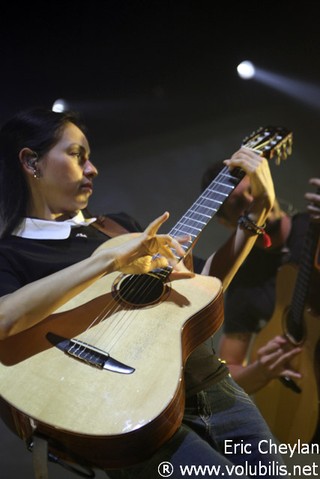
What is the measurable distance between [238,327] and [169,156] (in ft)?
2.37

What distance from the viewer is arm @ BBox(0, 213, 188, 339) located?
45.5 inches

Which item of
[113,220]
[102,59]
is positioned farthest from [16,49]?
[113,220]

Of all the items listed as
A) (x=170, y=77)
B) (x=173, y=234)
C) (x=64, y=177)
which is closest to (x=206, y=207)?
(x=173, y=234)

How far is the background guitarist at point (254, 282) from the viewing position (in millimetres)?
1808

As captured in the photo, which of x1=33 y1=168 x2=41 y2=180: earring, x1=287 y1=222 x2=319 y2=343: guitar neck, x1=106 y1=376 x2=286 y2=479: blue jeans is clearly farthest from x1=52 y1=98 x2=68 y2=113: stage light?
x1=106 y1=376 x2=286 y2=479: blue jeans

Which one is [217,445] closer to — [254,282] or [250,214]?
[250,214]

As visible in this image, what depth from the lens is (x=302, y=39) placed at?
2.07 m

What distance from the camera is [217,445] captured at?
118 centimetres

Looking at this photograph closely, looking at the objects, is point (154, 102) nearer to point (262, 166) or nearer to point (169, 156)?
point (169, 156)

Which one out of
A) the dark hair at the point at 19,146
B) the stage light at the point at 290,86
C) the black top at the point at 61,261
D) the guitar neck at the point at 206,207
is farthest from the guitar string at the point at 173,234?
the stage light at the point at 290,86

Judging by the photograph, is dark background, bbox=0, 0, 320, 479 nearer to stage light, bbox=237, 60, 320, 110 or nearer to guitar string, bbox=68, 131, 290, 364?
stage light, bbox=237, 60, 320, 110

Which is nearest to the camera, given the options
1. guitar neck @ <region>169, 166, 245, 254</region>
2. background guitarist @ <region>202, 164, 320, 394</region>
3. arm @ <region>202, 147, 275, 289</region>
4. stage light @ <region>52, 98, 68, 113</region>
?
guitar neck @ <region>169, 166, 245, 254</region>

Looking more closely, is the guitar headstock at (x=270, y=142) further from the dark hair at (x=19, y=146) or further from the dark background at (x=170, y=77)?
the dark hair at (x=19, y=146)

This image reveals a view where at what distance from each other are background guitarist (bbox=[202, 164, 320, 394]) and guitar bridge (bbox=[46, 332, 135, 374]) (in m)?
0.83
